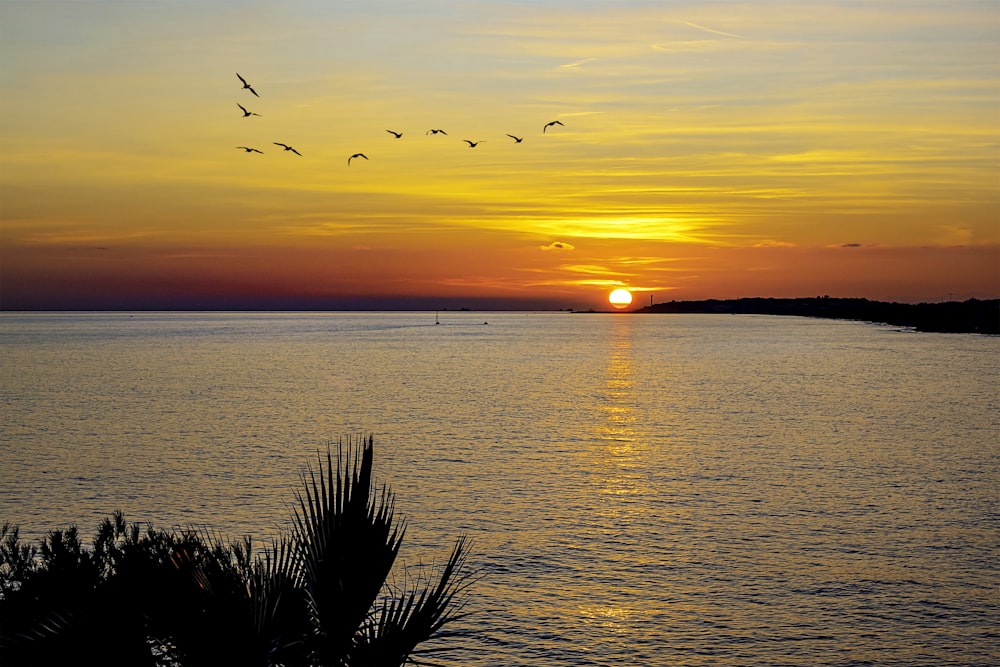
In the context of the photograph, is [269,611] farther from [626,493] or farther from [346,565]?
[626,493]

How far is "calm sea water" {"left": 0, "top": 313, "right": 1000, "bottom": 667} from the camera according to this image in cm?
2302

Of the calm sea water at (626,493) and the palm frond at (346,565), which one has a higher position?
the palm frond at (346,565)

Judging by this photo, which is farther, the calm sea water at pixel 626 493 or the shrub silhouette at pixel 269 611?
the calm sea water at pixel 626 493

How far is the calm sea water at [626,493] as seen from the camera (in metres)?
23.0

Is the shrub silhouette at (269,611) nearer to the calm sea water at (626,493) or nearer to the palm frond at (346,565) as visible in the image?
the palm frond at (346,565)

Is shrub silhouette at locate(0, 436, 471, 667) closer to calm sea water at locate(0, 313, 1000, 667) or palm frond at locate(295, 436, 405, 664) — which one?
palm frond at locate(295, 436, 405, 664)

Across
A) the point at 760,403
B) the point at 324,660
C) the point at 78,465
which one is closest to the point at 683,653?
the point at 324,660

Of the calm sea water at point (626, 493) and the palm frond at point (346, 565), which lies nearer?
the palm frond at point (346, 565)

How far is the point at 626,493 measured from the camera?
3959 centimetres

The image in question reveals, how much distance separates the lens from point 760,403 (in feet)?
265

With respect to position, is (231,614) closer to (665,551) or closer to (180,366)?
(665,551)

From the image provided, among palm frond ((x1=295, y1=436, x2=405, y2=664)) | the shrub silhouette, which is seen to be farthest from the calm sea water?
palm frond ((x1=295, y1=436, x2=405, y2=664))

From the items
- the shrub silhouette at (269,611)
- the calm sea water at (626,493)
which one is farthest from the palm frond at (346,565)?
the calm sea water at (626,493)

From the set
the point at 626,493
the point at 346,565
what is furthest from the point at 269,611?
the point at 626,493
